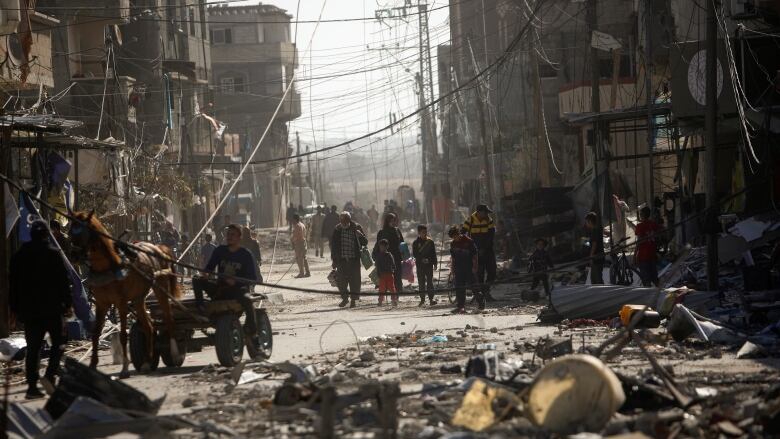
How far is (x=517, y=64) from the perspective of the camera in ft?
190

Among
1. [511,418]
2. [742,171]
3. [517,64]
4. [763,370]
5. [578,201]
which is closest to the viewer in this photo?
[511,418]

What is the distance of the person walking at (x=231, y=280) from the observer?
14023 mm

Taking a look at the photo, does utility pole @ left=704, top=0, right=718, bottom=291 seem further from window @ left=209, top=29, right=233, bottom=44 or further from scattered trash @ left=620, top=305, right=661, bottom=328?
window @ left=209, top=29, right=233, bottom=44

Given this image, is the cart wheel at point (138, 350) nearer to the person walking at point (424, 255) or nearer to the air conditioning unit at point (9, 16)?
the person walking at point (424, 255)

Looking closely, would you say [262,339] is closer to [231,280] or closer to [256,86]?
[231,280]

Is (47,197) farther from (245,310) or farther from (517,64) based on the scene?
(517,64)

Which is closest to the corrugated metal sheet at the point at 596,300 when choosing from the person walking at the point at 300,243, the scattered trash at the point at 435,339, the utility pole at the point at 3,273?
the scattered trash at the point at 435,339

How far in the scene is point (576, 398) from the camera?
8711 mm

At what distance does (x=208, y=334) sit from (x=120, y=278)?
4.36ft

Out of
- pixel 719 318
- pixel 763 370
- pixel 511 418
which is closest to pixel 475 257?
pixel 719 318

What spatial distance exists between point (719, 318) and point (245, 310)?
6314 mm

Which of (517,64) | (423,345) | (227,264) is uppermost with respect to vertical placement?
(517,64)

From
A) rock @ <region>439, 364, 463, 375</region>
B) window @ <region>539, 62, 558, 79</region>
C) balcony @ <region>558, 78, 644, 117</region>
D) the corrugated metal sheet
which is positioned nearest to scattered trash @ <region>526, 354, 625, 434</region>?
rock @ <region>439, 364, 463, 375</region>

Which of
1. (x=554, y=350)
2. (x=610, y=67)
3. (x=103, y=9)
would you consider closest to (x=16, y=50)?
(x=103, y=9)
